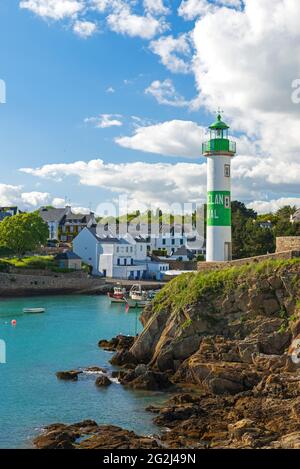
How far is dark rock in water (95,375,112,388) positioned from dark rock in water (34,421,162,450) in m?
4.74

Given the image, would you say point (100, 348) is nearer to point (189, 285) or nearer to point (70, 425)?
point (189, 285)

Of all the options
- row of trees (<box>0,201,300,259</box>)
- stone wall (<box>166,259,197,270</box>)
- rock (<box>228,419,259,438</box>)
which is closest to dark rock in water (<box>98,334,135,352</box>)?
rock (<box>228,419,259,438</box>)

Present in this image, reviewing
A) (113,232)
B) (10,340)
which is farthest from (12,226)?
(10,340)

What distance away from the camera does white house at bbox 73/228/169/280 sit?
222ft

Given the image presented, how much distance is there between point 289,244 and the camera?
2689 centimetres

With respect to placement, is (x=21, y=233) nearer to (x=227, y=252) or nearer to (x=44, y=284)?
A: (x=44, y=284)

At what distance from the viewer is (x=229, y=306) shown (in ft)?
→ 83.0

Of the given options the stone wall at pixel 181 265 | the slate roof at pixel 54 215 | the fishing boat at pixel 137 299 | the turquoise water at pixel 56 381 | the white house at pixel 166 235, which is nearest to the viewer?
the turquoise water at pixel 56 381

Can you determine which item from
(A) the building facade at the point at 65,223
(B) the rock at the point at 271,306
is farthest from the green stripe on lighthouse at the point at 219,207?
(A) the building facade at the point at 65,223

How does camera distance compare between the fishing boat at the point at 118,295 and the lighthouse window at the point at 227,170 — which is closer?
the lighthouse window at the point at 227,170

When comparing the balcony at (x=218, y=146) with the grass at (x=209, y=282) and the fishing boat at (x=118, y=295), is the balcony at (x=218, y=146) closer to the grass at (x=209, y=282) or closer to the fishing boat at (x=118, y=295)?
the grass at (x=209, y=282)

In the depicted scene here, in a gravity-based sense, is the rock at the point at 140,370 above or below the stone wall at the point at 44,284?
below

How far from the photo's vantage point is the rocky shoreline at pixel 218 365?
651 inches

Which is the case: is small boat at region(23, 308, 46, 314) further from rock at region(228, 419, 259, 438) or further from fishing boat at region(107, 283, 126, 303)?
rock at region(228, 419, 259, 438)
